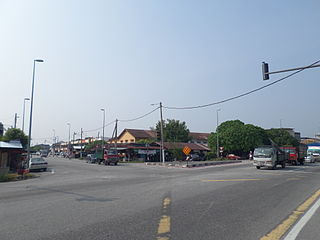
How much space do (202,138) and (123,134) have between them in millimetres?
32881

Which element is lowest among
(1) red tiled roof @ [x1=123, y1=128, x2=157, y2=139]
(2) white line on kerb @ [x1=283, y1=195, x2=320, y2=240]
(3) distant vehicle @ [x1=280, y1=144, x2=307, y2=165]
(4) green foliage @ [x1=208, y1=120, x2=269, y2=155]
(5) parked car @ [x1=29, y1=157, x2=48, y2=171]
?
(2) white line on kerb @ [x1=283, y1=195, x2=320, y2=240]

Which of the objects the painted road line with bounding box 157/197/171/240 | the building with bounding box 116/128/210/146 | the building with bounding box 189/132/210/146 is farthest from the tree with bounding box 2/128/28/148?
the building with bounding box 189/132/210/146

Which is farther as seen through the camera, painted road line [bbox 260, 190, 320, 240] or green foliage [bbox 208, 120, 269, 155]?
green foliage [bbox 208, 120, 269, 155]

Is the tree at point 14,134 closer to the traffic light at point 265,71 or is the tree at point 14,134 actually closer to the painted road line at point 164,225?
the traffic light at point 265,71

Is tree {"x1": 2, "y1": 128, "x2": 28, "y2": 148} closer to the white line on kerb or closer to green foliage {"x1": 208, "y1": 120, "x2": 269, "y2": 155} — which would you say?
green foliage {"x1": 208, "y1": 120, "x2": 269, "y2": 155}

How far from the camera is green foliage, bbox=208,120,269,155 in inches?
2569

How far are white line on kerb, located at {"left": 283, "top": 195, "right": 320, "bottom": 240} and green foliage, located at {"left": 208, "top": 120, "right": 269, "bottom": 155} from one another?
5785 cm

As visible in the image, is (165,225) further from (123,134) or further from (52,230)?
(123,134)

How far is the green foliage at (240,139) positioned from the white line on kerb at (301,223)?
5785cm

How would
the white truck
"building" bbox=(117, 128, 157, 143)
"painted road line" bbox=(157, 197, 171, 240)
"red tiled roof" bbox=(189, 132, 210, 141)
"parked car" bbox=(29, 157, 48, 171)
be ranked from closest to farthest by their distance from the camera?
"painted road line" bbox=(157, 197, 171, 240), the white truck, "parked car" bbox=(29, 157, 48, 171), "building" bbox=(117, 128, 157, 143), "red tiled roof" bbox=(189, 132, 210, 141)

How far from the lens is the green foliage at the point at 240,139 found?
65250 millimetres

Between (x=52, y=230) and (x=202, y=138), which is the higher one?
(x=202, y=138)

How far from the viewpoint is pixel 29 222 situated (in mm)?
6742

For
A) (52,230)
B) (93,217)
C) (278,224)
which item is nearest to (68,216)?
(93,217)
